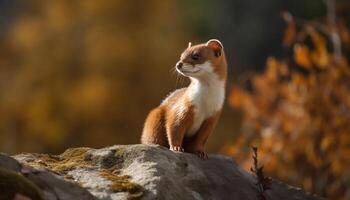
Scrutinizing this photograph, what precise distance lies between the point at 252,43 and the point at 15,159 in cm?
3684

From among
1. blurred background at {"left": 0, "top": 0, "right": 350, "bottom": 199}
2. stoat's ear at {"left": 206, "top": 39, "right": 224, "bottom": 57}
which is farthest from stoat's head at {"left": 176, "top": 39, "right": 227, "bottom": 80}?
blurred background at {"left": 0, "top": 0, "right": 350, "bottom": 199}

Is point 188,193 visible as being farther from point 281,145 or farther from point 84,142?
point 84,142

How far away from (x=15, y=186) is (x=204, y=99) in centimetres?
311

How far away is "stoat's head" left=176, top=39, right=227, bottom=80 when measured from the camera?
10.1 meters

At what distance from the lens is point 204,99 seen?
1002 centimetres

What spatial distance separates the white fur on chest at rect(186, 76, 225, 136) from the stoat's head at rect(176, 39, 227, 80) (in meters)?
0.09

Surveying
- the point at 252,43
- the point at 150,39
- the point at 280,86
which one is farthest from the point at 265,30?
the point at 280,86

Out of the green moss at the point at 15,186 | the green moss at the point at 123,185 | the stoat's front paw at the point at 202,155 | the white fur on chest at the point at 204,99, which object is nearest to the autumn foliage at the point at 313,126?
the white fur on chest at the point at 204,99

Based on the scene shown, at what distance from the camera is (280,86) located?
18.7m

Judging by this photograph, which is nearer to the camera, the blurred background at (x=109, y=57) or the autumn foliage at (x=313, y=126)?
the autumn foliage at (x=313, y=126)

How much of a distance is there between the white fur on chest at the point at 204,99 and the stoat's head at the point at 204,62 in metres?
0.09

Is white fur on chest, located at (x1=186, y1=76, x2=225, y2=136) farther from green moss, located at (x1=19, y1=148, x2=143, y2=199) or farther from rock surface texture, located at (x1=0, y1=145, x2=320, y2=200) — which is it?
green moss, located at (x1=19, y1=148, x2=143, y2=199)

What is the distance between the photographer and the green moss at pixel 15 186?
7.25 meters

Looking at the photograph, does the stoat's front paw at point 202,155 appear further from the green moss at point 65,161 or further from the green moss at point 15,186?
the green moss at point 15,186
